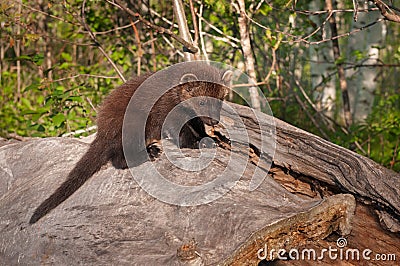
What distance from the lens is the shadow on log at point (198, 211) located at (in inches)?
115

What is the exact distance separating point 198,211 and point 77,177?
3.56 ft

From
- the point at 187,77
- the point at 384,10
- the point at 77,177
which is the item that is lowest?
the point at 77,177

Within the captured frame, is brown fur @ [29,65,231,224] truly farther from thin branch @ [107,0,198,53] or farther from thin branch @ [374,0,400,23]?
thin branch @ [374,0,400,23]

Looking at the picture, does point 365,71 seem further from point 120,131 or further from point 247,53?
point 120,131

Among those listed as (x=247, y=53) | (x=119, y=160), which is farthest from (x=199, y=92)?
(x=247, y=53)

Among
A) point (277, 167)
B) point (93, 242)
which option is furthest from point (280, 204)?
point (93, 242)

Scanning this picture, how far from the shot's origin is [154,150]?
4336 millimetres

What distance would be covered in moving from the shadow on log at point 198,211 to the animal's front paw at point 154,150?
0.33 ft

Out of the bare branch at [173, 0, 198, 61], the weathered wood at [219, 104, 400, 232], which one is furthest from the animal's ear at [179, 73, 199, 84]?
the weathered wood at [219, 104, 400, 232]

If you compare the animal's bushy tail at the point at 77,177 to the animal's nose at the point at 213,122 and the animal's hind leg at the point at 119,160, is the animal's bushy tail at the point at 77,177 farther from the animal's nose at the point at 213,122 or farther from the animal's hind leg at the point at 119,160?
the animal's nose at the point at 213,122

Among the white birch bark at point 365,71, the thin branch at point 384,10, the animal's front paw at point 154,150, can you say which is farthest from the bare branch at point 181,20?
the white birch bark at point 365,71

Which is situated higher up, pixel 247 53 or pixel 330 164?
pixel 247 53

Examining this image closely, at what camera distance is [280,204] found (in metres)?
3.24

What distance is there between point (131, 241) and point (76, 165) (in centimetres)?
114
